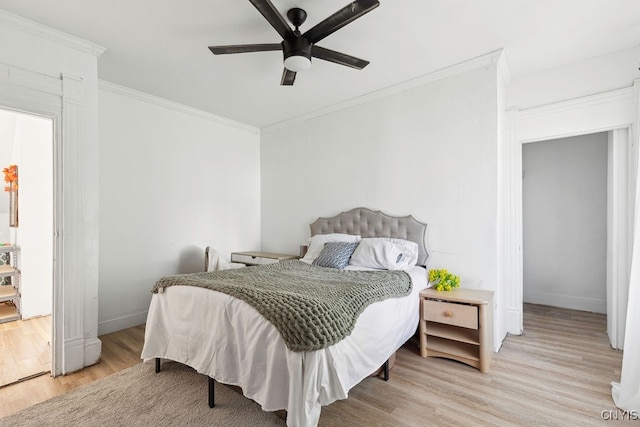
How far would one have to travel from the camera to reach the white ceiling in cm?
225

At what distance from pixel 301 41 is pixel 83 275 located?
2631 mm

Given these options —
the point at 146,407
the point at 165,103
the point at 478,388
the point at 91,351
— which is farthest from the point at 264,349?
the point at 165,103

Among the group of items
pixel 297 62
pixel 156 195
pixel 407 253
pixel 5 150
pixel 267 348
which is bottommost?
pixel 267 348

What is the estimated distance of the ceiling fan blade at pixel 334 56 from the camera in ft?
7.51

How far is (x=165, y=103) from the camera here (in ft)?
12.7

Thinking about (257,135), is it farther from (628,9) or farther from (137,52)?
(628,9)

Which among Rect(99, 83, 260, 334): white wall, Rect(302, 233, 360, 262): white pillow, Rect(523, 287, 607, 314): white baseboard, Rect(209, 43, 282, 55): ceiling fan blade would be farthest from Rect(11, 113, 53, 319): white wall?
Rect(523, 287, 607, 314): white baseboard

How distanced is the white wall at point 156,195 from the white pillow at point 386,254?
231cm

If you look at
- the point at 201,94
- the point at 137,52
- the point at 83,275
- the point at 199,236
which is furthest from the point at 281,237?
the point at 137,52

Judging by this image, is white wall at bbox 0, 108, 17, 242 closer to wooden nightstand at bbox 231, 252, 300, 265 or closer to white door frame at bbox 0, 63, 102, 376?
white door frame at bbox 0, 63, 102, 376

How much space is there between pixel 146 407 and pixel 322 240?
7.69 ft

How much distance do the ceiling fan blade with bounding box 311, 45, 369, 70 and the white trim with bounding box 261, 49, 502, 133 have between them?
3.82 ft

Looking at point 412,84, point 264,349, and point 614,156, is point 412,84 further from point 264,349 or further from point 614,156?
point 264,349

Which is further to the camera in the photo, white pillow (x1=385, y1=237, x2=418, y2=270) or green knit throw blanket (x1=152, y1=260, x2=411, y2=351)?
white pillow (x1=385, y1=237, x2=418, y2=270)
